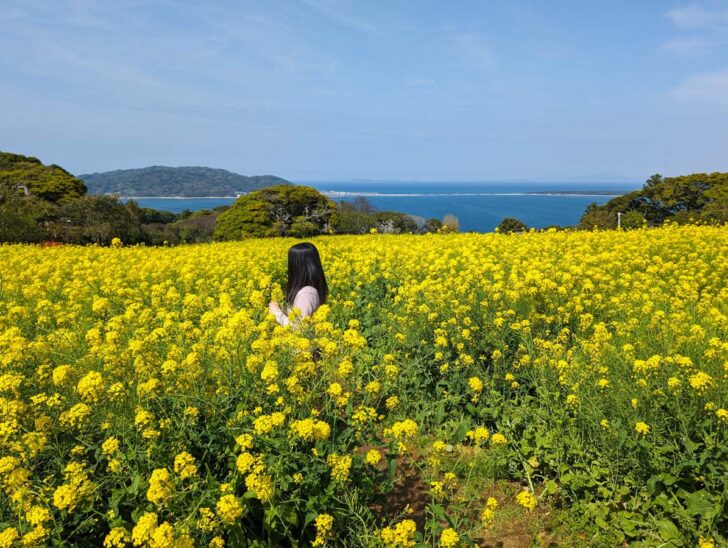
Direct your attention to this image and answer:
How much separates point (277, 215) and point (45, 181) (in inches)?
726

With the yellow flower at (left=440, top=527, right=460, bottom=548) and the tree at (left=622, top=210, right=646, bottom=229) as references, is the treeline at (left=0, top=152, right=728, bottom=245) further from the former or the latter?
the yellow flower at (left=440, top=527, right=460, bottom=548)

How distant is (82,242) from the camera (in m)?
24.3

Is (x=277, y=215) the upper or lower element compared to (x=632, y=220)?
upper

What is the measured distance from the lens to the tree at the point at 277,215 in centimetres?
3821

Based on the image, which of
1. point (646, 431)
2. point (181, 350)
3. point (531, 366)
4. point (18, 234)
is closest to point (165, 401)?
point (181, 350)

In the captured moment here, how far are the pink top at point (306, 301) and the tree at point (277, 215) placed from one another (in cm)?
3389

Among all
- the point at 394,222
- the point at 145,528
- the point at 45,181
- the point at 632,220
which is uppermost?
A: the point at 45,181

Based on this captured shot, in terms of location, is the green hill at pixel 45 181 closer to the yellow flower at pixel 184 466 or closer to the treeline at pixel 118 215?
the treeline at pixel 118 215

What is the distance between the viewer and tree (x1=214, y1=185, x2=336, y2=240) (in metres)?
38.2

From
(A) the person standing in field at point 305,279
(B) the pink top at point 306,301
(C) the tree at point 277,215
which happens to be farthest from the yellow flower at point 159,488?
(C) the tree at point 277,215

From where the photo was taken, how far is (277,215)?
4078cm

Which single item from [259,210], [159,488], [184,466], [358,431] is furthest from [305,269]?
[259,210]

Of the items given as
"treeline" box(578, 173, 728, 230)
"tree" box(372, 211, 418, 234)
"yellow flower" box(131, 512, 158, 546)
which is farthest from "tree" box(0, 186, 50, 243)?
"treeline" box(578, 173, 728, 230)

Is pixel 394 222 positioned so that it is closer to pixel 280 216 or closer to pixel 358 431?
pixel 280 216
